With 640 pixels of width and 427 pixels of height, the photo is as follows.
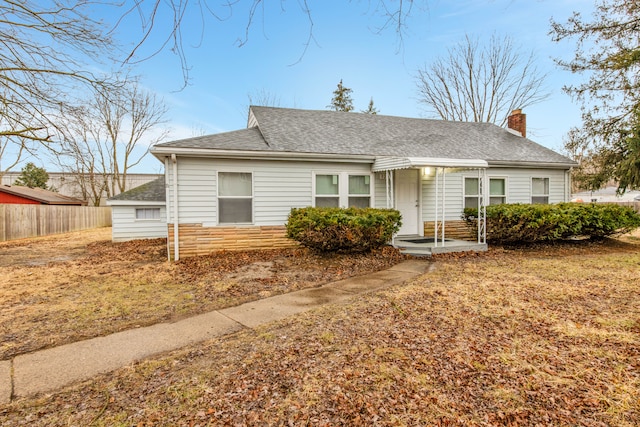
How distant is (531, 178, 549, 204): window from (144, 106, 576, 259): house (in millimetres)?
37

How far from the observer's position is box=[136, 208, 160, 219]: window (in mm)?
14341

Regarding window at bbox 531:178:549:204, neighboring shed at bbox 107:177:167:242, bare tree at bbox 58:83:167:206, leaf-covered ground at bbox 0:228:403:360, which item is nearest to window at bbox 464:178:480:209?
window at bbox 531:178:549:204

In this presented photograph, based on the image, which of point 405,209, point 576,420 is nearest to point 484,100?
point 405,209

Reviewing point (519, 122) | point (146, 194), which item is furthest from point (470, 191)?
point (146, 194)

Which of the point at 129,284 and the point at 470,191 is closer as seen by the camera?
the point at 129,284

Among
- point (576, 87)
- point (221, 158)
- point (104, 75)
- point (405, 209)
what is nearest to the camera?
point (104, 75)

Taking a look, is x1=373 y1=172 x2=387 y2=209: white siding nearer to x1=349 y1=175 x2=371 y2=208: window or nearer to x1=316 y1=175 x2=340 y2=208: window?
x1=349 y1=175 x2=371 y2=208: window

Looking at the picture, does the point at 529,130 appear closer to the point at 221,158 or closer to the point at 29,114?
the point at 221,158

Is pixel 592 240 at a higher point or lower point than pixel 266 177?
lower

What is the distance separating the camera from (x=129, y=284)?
6.45 metres

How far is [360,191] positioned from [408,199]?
1710 millimetres

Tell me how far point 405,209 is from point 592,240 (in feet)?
20.8

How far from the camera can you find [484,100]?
2439cm

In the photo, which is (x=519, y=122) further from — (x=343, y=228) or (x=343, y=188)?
(x=343, y=228)
